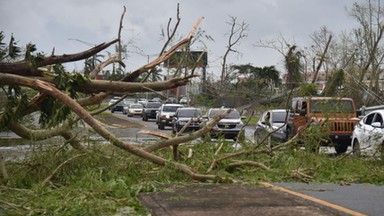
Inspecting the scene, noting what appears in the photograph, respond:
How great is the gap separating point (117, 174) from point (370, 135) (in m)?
6.49

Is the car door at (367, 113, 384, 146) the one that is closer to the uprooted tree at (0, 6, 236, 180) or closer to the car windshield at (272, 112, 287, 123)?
the uprooted tree at (0, 6, 236, 180)

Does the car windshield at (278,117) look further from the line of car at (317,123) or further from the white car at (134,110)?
the white car at (134,110)

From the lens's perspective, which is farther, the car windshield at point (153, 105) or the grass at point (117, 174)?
the car windshield at point (153, 105)

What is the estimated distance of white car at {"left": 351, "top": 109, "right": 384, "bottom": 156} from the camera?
37.5ft

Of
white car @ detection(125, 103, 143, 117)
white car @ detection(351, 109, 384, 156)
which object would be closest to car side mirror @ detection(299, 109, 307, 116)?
white car @ detection(351, 109, 384, 156)

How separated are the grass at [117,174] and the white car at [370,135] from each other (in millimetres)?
389

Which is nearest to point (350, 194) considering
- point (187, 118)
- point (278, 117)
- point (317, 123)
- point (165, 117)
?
point (317, 123)

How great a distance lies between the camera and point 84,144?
9.78m

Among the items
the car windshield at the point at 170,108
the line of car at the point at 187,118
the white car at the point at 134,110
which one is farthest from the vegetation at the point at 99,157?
the white car at the point at 134,110

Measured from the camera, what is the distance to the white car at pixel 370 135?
11442mm

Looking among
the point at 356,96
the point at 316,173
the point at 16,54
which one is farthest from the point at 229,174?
the point at 356,96

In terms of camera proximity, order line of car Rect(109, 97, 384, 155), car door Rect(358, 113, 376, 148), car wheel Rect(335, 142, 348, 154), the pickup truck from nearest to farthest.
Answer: line of car Rect(109, 97, 384, 155) → car door Rect(358, 113, 376, 148) → the pickup truck → car wheel Rect(335, 142, 348, 154)

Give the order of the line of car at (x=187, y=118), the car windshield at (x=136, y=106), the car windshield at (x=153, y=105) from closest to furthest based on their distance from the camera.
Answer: the line of car at (x=187, y=118)
the car windshield at (x=153, y=105)
the car windshield at (x=136, y=106)

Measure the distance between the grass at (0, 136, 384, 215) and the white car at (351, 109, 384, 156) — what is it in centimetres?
39
